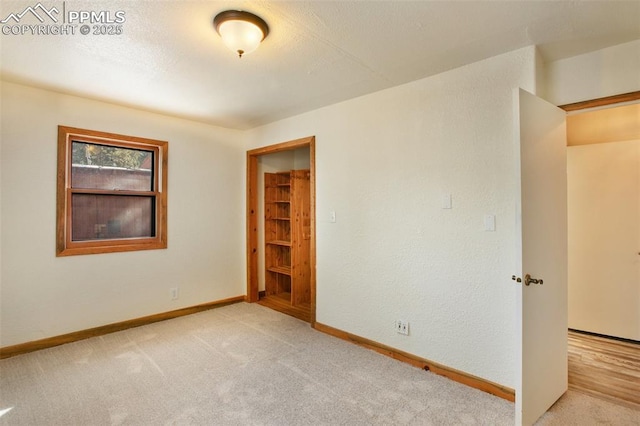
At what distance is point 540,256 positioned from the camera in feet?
6.46

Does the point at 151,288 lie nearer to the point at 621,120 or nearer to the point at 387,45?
the point at 387,45

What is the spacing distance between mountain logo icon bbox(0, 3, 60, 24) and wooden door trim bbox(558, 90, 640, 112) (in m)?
3.32

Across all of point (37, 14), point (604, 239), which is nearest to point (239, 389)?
point (37, 14)

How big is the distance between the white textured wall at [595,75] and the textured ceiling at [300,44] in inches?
3.2

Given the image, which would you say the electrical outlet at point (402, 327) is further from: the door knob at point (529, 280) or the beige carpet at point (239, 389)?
the door knob at point (529, 280)

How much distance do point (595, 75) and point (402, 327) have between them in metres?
2.36

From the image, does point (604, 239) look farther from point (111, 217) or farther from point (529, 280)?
point (111, 217)

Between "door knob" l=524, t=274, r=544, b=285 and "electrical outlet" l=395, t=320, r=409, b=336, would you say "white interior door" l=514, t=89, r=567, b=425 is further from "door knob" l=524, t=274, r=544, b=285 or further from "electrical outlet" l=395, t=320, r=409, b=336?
"electrical outlet" l=395, t=320, r=409, b=336

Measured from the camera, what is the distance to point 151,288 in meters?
3.66

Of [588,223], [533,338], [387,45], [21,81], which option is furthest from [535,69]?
[21,81]

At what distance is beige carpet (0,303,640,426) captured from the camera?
77.2 inches

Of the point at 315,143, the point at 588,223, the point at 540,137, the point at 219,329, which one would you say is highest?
the point at 315,143

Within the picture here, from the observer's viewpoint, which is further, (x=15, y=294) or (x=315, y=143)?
(x=315, y=143)

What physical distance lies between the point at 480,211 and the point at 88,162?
12.6ft
